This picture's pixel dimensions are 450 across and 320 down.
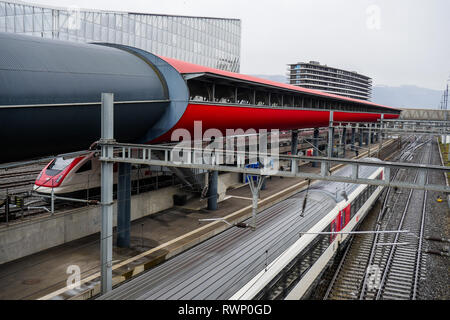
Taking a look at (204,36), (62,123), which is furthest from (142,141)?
(204,36)

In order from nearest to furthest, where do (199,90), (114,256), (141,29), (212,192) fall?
1. (114,256)
2. (199,90)
3. (212,192)
4. (141,29)

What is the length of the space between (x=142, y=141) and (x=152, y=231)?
5854 mm

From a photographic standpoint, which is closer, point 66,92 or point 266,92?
point 66,92

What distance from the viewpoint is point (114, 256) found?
15375 millimetres

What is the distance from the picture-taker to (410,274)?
628 inches

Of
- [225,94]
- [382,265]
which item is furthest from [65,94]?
[382,265]

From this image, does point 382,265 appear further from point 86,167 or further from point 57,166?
point 57,166

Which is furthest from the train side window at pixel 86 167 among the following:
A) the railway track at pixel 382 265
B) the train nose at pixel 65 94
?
the railway track at pixel 382 265

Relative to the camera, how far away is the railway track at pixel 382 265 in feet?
46.9

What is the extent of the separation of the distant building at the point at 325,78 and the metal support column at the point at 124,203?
121 m

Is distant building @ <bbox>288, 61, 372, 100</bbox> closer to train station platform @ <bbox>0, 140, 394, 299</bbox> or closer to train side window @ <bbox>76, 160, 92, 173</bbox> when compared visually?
train station platform @ <bbox>0, 140, 394, 299</bbox>

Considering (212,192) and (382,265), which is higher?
(212,192)

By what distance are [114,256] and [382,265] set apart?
457 inches
